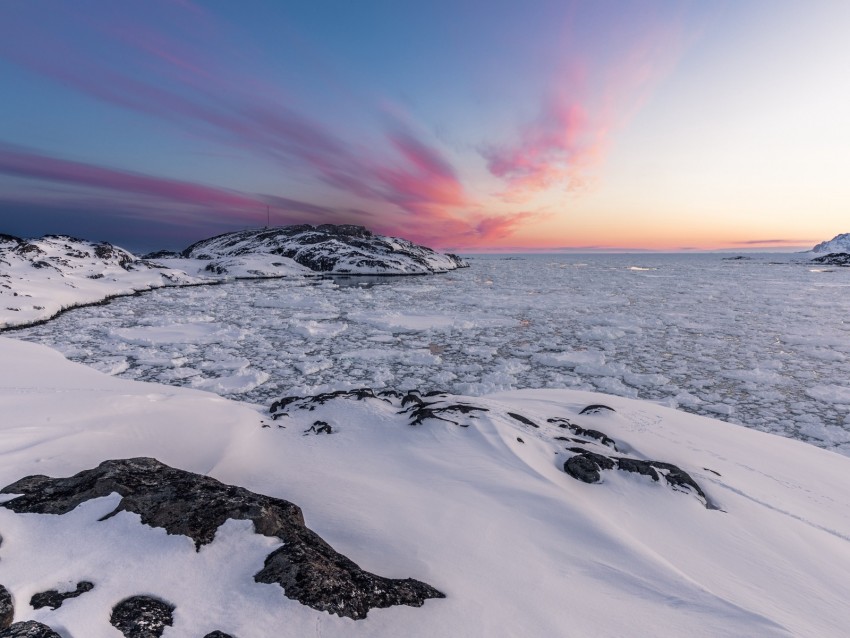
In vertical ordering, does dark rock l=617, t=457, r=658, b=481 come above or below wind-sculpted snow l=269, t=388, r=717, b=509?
above

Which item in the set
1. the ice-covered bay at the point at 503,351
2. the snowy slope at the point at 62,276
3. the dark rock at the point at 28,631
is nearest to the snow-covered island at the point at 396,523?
the dark rock at the point at 28,631

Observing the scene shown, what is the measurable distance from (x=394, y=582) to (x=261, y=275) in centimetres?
5426

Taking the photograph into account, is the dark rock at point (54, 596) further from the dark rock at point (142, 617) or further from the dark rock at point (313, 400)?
the dark rock at point (313, 400)

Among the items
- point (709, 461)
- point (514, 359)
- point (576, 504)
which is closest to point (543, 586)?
point (576, 504)

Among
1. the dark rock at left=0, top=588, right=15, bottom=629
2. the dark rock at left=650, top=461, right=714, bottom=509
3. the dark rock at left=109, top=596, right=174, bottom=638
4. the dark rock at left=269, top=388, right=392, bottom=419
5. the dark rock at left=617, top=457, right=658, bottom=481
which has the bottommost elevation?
the dark rock at left=269, top=388, right=392, bottom=419

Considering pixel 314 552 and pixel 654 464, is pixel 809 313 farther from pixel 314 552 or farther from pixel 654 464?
pixel 314 552

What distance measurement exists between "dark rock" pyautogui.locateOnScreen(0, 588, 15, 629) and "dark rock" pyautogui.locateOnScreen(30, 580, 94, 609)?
86 mm

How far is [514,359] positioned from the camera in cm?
1179

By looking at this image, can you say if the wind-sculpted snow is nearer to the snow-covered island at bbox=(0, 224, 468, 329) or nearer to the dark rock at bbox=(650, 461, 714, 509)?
the dark rock at bbox=(650, 461, 714, 509)

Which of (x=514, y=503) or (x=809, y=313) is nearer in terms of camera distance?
(x=514, y=503)

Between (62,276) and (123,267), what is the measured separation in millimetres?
11502

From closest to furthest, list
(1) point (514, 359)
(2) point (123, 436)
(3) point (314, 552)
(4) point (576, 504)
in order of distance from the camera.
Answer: (3) point (314, 552), (4) point (576, 504), (2) point (123, 436), (1) point (514, 359)

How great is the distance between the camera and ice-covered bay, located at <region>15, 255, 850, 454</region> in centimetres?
893

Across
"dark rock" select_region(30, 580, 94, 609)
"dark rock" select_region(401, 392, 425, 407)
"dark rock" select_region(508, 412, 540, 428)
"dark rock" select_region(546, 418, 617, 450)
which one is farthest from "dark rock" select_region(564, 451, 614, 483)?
"dark rock" select_region(30, 580, 94, 609)
